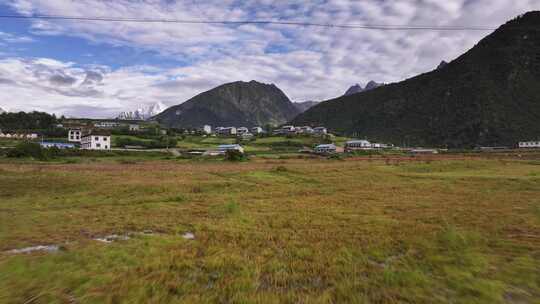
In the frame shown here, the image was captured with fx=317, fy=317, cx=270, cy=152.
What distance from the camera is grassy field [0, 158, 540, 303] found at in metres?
6.24

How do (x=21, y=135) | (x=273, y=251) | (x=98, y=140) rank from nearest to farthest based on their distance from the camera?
(x=273, y=251) → (x=98, y=140) → (x=21, y=135)

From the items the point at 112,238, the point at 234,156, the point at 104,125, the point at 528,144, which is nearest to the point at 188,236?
the point at 112,238

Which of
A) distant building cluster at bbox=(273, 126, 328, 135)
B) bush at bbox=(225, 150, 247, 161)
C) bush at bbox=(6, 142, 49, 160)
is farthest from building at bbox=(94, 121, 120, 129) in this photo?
bush at bbox=(225, 150, 247, 161)

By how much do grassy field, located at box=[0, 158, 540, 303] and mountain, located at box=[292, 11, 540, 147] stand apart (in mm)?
128094

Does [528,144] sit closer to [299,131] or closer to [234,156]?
[299,131]

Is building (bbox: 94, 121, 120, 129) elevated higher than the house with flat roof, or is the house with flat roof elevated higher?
building (bbox: 94, 121, 120, 129)

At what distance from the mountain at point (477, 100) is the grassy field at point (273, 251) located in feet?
420

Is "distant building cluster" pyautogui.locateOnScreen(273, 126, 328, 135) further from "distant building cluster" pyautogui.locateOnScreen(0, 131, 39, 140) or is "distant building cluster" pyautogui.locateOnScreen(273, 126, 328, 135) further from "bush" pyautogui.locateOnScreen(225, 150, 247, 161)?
"distant building cluster" pyautogui.locateOnScreen(0, 131, 39, 140)

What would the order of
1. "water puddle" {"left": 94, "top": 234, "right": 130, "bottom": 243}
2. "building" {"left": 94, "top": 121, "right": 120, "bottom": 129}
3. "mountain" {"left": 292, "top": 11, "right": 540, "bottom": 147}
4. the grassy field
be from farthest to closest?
"building" {"left": 94, "top": 121, "right": 120, "bottom": 129}, "mountain" {"left": 292, "top": 11, "right": 540, "bottom": 147}, "water puddle" {"left": 94, "top": 234, "right": 130, "bottom": 243}, the grassy field

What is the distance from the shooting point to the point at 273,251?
898 cm

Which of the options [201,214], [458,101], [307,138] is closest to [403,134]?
[458,101]

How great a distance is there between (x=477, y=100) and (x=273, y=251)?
15554cm

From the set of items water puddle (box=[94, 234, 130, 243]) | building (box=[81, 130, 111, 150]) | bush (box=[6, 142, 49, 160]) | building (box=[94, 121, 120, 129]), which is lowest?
water puddle (box=[94, 234, 130, 243])

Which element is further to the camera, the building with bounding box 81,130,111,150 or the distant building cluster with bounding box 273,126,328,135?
the distant building cluster with bounding box 273,126,328,135
